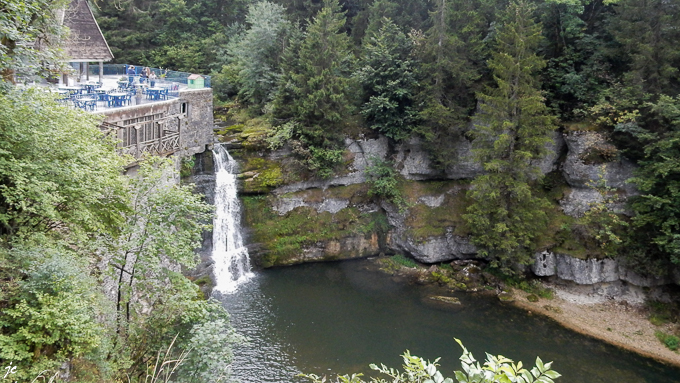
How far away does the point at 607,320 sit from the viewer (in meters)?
21.9

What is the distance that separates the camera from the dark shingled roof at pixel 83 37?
24.0m

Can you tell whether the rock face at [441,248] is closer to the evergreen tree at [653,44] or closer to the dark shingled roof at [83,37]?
the evergreen tree at [653,44]

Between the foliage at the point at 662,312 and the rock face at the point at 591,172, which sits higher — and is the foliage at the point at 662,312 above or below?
below

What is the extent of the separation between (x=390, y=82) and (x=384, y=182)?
5738 mm

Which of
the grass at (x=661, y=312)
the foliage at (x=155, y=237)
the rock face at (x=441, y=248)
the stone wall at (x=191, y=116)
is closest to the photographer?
the foliage at (x=155, y=237)

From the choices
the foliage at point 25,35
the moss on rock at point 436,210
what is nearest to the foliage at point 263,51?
the moss on rock at point 436,210

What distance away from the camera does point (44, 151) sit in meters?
9.52

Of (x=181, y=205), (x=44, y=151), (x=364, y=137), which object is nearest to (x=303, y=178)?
(x=364, y=137)

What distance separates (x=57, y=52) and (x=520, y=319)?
21237mm

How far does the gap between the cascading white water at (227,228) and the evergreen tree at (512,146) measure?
41.5 feet

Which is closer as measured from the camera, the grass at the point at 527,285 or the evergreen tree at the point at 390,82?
the grass at the point at 527,285

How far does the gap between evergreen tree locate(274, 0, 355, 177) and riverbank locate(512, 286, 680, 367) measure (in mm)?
13014

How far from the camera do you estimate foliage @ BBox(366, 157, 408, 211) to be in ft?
88.6

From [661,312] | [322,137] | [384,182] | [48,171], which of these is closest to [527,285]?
[661,312]
